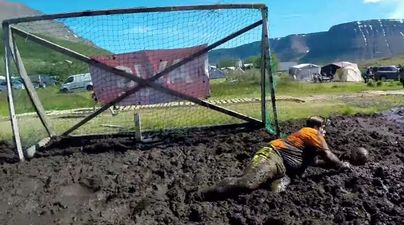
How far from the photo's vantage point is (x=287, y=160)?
729 cm

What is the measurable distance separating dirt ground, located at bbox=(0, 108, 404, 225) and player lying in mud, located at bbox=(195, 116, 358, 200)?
0.18 m

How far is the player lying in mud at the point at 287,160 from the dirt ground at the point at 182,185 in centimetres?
18

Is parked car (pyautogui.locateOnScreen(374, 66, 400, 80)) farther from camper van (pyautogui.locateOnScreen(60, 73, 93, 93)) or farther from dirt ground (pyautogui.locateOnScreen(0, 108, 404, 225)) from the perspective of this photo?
camper van (pyautogui.locateOnScreen(60, 73, 93, 93))

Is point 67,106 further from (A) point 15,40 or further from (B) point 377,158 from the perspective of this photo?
(B) point 377,158

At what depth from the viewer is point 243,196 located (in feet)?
21.2

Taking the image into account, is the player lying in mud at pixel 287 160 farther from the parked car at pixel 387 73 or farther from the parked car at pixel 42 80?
the parked car at pixel 387 73

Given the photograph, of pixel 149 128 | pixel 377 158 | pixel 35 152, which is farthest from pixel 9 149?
pixel 377 158

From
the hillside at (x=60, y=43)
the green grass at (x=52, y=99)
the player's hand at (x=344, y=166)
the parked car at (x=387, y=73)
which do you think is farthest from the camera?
the parked car at (x=387, y=73)

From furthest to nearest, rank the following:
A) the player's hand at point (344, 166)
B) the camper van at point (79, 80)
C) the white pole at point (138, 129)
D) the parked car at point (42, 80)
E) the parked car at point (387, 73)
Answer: the parked car at point (387, 73)
the parked car at point (42, 80)
the camper van at point (79, 80)
the white pole at point (138, 129)
the player's hand at point (344, 166)

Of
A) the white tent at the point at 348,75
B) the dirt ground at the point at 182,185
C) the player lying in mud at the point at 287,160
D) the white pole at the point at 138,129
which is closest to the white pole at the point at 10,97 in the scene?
the dirt ground at the point at 182,185

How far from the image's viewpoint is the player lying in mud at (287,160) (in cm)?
685

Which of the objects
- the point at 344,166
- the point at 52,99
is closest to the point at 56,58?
the point at 52,99

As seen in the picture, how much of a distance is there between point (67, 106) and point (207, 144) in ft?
25.4

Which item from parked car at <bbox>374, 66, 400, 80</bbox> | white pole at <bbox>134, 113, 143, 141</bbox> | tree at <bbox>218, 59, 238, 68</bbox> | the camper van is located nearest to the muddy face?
white pole at <bbox>134, 113, 143, 141</bbox>
